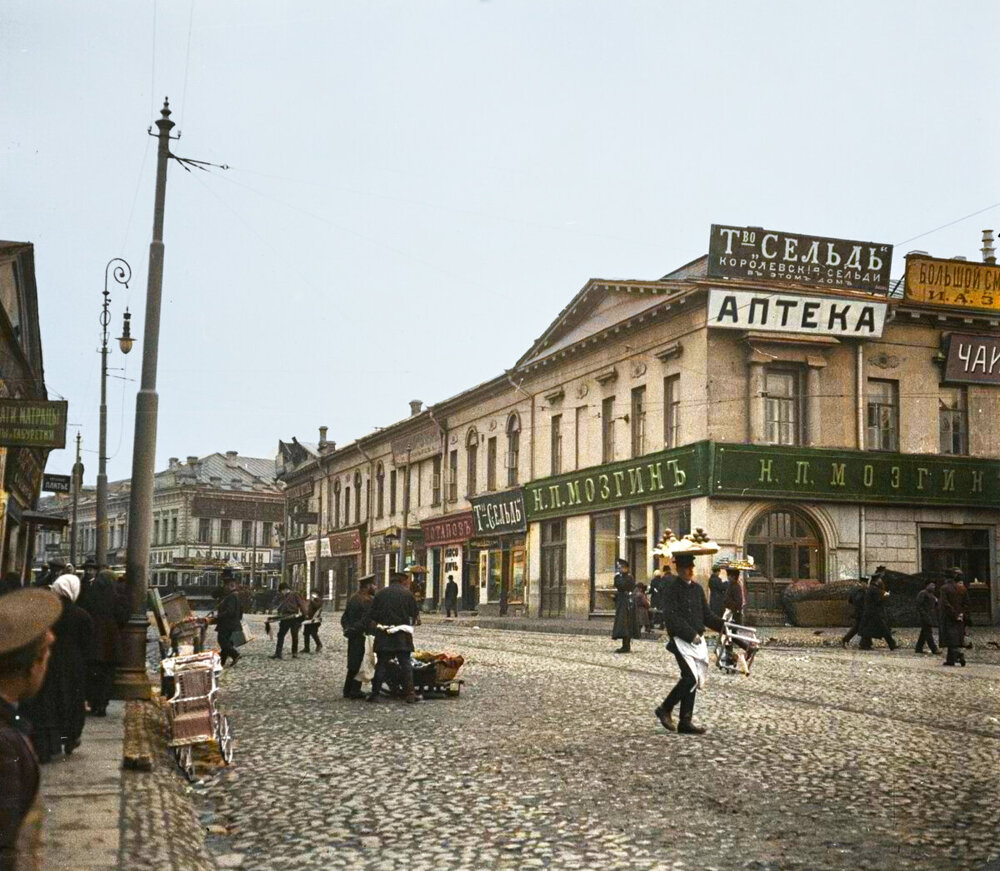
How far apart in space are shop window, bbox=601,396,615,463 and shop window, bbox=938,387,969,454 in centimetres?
918

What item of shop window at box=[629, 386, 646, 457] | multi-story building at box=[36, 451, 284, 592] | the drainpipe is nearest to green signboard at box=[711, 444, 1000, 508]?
the drainpipe

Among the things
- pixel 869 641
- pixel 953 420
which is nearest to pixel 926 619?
pixel 869 641

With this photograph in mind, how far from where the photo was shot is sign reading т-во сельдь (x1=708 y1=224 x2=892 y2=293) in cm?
2944

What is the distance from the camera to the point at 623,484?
3338cm

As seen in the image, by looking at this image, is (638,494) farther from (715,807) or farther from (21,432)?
(715,807)

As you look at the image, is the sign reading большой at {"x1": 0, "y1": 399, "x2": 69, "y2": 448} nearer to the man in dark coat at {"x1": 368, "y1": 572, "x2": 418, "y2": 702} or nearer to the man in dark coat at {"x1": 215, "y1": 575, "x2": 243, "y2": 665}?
the man in dark coat at {"x1": 215, "y1": 575, "x2": 243, "y2": 665}

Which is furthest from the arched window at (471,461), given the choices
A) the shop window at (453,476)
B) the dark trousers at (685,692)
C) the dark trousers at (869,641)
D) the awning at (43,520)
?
the dark trousers at (685,692)

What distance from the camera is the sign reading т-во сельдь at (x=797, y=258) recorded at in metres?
29.4

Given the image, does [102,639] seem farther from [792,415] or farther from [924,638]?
[792,415]

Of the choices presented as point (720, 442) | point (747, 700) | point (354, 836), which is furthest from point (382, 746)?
point (720, 442)

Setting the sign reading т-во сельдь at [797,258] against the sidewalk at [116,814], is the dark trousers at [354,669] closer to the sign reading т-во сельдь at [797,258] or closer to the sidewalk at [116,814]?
the sidewalk at [116,814]

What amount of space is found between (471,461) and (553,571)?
352 inches

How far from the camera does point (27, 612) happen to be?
277 centimetres

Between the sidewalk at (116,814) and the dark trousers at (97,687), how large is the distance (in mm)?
1576
